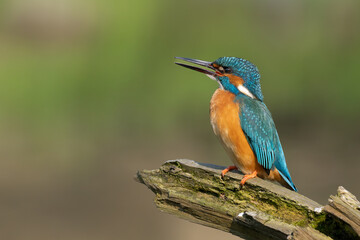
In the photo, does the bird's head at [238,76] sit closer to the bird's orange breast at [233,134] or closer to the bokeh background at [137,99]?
the bird's orange breast at [233,134]

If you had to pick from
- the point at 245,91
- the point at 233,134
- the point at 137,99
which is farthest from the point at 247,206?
the point at 137,99

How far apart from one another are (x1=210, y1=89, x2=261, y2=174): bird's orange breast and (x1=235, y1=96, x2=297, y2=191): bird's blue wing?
0.02m

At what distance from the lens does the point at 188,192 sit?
1.67m

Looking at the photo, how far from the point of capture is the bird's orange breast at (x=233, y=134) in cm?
204

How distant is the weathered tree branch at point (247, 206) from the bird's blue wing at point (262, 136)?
0.30 m

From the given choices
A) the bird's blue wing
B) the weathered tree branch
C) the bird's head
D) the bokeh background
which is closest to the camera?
the weathered tree branch

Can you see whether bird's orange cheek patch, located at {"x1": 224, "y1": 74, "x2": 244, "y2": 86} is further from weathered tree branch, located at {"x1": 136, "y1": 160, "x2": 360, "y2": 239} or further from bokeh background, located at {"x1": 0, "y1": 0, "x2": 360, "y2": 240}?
bokeh background, located at {"x1": 0, "y1": 0, "x2": 360, "y2": 240}

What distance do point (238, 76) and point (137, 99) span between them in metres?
1.87

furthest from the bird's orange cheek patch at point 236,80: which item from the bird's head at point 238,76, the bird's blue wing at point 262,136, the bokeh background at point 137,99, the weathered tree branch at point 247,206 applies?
the bokeh background at point 137,99

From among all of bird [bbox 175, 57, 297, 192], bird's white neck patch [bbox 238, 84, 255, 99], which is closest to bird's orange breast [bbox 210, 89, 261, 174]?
bird [bbox 175, 57, 297, 192]

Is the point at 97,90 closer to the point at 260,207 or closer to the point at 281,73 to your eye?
the point at 281,73

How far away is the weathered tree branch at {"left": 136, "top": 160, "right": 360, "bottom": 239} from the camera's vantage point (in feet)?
4.44

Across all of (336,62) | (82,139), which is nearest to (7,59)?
(82,139)

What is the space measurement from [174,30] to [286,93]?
2.93 ft
